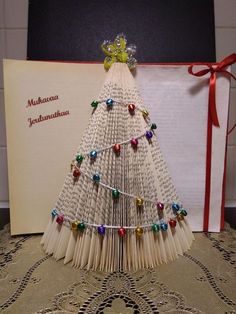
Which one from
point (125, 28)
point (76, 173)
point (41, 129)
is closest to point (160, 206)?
point (76, 173)

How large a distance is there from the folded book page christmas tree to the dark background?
135 mm

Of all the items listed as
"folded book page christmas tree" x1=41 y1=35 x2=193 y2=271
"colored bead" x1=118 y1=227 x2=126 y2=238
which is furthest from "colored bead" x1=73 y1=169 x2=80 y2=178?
"colored bead" x1=118 y1=227 x2=126 y2=238

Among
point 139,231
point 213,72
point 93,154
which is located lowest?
point 139,231

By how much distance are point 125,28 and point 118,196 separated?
0.35 meters

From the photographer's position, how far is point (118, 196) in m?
0.46

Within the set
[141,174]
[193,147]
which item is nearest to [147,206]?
[141,174]

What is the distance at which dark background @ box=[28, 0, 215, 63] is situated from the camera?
64 cm

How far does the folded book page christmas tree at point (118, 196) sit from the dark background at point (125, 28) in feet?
0.44

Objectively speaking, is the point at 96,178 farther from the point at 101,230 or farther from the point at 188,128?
the point at 188,128

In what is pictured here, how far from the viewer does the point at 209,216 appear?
0.60 m

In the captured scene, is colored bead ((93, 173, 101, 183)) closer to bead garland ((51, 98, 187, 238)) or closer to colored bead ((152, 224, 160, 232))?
bead garland ((51, 98, 187, 238))

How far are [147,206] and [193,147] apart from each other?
0.53ft

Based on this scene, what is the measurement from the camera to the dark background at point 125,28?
636 mm

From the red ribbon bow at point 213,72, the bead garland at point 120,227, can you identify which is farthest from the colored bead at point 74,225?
the red ribbon bow at point 213,72
